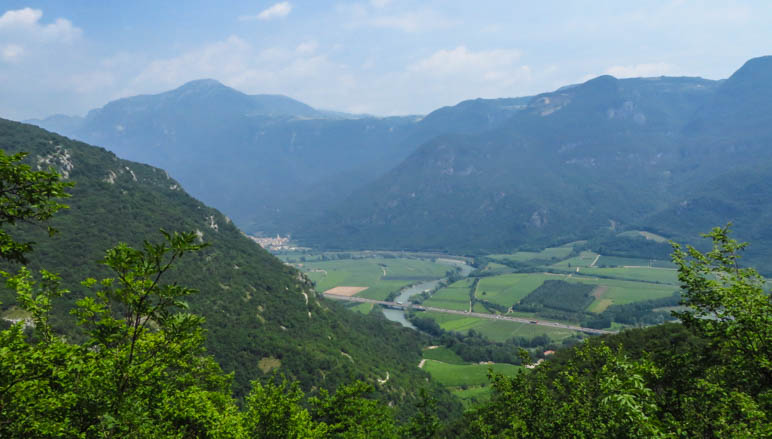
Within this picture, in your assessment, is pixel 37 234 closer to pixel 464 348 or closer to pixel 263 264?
pixel 263 264

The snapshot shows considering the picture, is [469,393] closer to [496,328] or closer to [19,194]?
[496,328]

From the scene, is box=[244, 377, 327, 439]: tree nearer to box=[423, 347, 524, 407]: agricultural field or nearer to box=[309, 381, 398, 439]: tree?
box=[309, 381, 398, 439]: tree

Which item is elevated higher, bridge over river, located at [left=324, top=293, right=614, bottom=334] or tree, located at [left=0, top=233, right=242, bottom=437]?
tree, located at [left=0, top=233, right=242, bottom=437]

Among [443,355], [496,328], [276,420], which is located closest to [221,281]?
[276,420]

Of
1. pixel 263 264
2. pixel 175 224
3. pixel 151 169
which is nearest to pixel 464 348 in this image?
pixel 263 264

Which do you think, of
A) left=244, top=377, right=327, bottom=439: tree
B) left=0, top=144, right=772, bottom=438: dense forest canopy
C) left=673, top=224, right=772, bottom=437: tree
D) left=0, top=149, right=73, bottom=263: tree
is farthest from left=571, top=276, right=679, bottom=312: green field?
left=0, top=149, right=73, bottom=263: tree

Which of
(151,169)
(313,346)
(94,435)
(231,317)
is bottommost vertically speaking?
(313,346)
